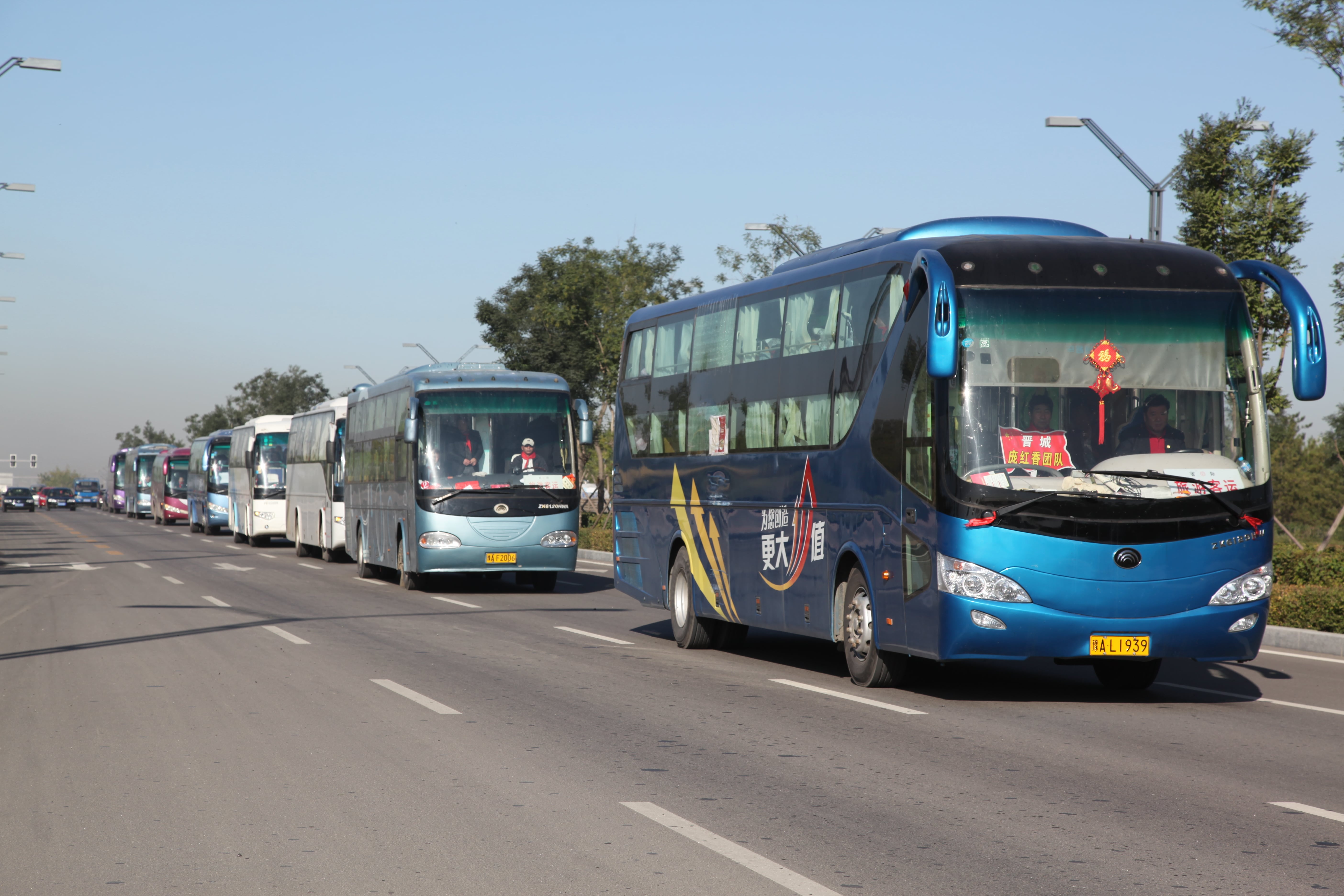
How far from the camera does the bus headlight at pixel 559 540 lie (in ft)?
80.5

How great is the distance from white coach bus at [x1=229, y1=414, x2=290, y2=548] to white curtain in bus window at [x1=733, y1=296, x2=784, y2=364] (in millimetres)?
31800

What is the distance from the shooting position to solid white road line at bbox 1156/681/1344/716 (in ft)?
38.6

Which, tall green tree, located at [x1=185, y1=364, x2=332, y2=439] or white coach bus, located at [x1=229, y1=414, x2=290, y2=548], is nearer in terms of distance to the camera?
white coach bus, located at [x1=229, y1=414, x2=290, y2=548]

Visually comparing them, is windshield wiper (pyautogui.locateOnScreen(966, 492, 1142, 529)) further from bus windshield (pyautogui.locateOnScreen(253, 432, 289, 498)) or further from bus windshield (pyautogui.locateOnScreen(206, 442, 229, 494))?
bus windshield (pyautogui.locateOnScreen(206, 442, 229, 494))

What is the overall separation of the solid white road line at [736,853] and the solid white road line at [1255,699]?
6220 mm

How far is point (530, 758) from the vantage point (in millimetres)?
9188

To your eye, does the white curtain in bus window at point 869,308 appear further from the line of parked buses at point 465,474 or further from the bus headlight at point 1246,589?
the line of parked buses at point 465,474

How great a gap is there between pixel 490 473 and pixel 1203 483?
1486 cm

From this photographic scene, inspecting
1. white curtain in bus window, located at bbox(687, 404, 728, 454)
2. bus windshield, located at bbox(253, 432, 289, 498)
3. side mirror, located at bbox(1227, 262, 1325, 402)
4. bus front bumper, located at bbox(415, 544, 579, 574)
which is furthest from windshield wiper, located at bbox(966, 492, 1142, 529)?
bus windshield, located at bbox(253, 432, 289, 498)

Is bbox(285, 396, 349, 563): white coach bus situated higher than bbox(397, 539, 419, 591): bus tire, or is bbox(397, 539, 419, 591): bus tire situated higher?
bbox(285, 396, 349, 563): white coach bus

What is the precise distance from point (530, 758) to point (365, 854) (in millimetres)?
2538

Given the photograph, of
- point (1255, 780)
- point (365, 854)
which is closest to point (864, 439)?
point (1255, 780)

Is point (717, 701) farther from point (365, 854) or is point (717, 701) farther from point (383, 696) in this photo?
point (365, 854)

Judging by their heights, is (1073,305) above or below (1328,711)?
above
